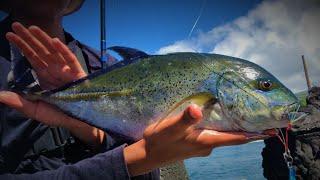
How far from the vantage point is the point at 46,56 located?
2389 mm

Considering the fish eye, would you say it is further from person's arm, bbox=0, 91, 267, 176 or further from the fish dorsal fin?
the fish dorsal fin

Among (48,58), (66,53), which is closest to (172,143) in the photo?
(66,53)

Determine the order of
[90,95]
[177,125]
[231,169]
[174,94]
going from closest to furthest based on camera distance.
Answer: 1. [177,125]
2. [174,94]
3. [90,95]
4. [231,169]

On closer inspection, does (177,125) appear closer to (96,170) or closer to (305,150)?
(96,170)

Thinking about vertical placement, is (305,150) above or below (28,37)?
below

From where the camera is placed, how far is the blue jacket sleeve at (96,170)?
7.19 ft

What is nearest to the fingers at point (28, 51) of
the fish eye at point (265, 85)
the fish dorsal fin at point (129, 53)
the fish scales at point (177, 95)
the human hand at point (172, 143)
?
the fish scales at point (177, 95)

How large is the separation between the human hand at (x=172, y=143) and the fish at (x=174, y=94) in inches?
2.2

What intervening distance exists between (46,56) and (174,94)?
96 centimetres

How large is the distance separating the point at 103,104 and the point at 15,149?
32.7 inches

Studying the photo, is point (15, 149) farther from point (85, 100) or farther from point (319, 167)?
point (319, 167)

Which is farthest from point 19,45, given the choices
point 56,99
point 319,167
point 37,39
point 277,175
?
point 277,175

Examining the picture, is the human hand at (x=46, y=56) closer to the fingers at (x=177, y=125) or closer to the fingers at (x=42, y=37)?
the fingers at (x=42, y=37)

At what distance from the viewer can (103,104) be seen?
2.29 meters
